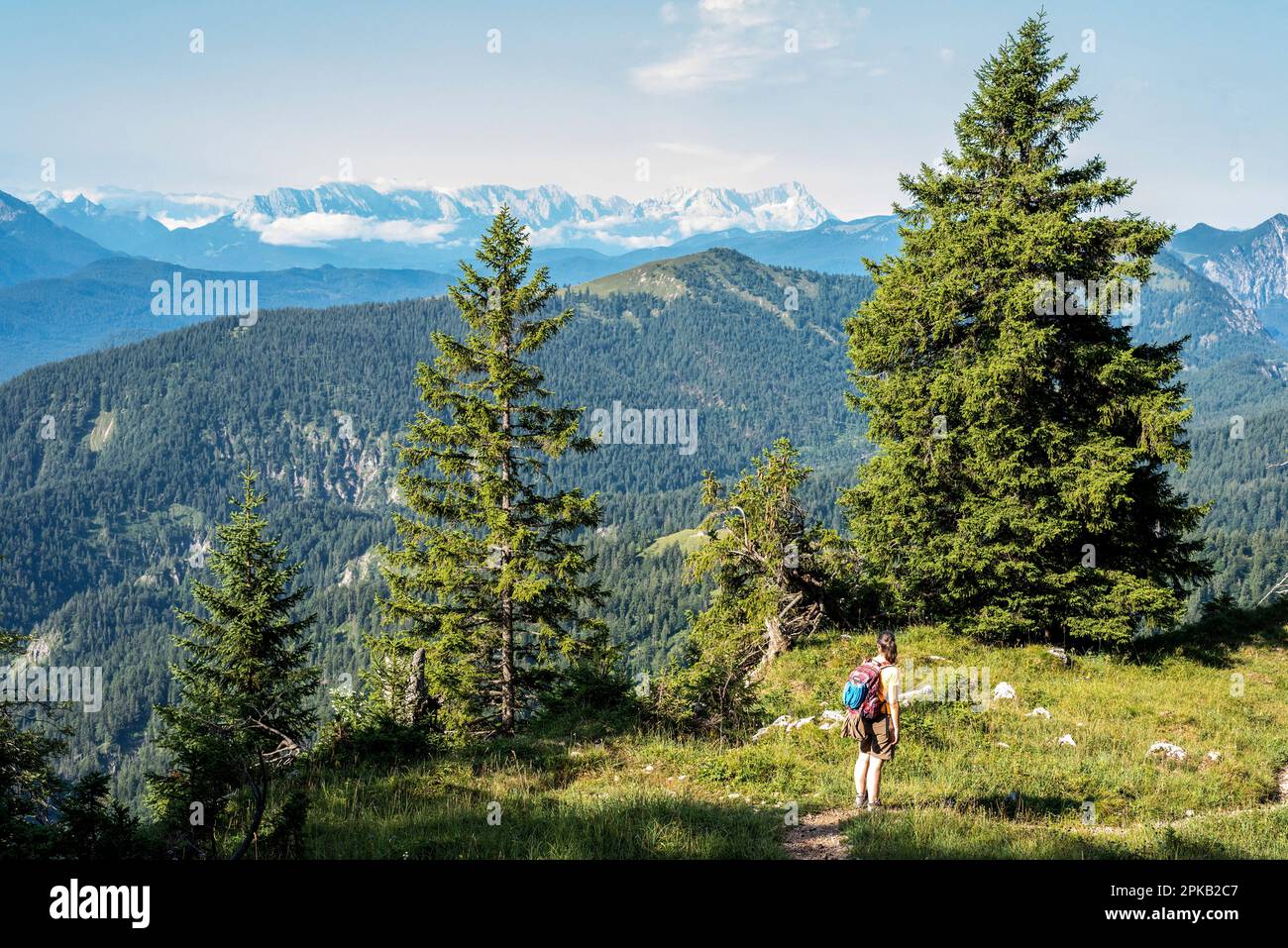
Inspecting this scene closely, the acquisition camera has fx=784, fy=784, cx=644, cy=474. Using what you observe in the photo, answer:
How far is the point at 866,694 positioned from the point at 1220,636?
58.4 ft

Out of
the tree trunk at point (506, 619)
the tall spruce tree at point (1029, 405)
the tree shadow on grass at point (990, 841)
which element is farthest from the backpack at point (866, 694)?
the tree trunk at point (506, 619)

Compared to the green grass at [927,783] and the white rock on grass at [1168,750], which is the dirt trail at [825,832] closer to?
the green grass at [927,783]

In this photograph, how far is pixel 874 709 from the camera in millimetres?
10219

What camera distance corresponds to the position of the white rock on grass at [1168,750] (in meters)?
14.1

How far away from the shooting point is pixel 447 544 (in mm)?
20375

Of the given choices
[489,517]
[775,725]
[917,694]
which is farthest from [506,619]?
[917,694]

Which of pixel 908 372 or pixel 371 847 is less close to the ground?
pixel 908 372

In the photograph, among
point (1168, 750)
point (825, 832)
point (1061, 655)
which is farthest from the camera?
point (1061, 655)

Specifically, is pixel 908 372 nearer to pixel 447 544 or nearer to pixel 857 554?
pixel 857 554

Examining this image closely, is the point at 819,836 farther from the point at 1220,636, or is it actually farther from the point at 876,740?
the point at 1220,636
